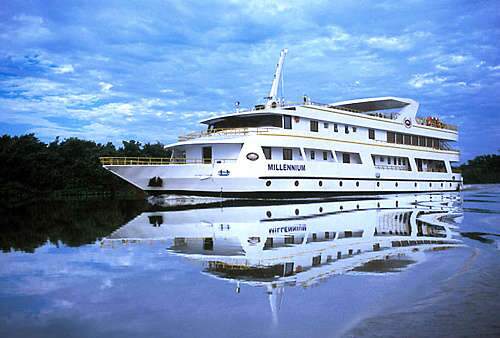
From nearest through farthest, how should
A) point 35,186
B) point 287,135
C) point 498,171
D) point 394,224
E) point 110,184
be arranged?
point 394,224
point 287,135
point 35,186
point 110,184
point 498,171

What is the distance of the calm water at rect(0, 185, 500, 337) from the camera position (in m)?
4.62

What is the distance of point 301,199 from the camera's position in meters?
28.1

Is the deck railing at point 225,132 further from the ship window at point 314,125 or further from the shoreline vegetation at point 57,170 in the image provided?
the shoreline vegetation at point 57,170

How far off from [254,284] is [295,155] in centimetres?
2183

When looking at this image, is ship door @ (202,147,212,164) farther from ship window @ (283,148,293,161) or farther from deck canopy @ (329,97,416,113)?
deck canopy @ (329,97,416,113)

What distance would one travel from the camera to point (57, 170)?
4012 centimetres

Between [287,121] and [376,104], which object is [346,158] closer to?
[287,121]

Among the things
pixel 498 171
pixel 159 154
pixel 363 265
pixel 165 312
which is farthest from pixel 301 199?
pixel 498 171

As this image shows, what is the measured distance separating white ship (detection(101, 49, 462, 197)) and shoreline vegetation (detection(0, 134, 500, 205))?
1379 cm

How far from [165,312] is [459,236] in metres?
8.43

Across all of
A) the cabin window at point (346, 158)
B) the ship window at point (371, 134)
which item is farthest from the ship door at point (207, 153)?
the ship window at point (371, 134)


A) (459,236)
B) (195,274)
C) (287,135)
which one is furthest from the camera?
(287,135)

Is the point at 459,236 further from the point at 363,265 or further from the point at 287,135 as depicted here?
the point at 287,135

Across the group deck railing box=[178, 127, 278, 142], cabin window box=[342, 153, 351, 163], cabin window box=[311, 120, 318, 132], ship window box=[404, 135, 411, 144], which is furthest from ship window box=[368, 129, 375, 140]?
deck railing box=[178, 127, 278, 142]
